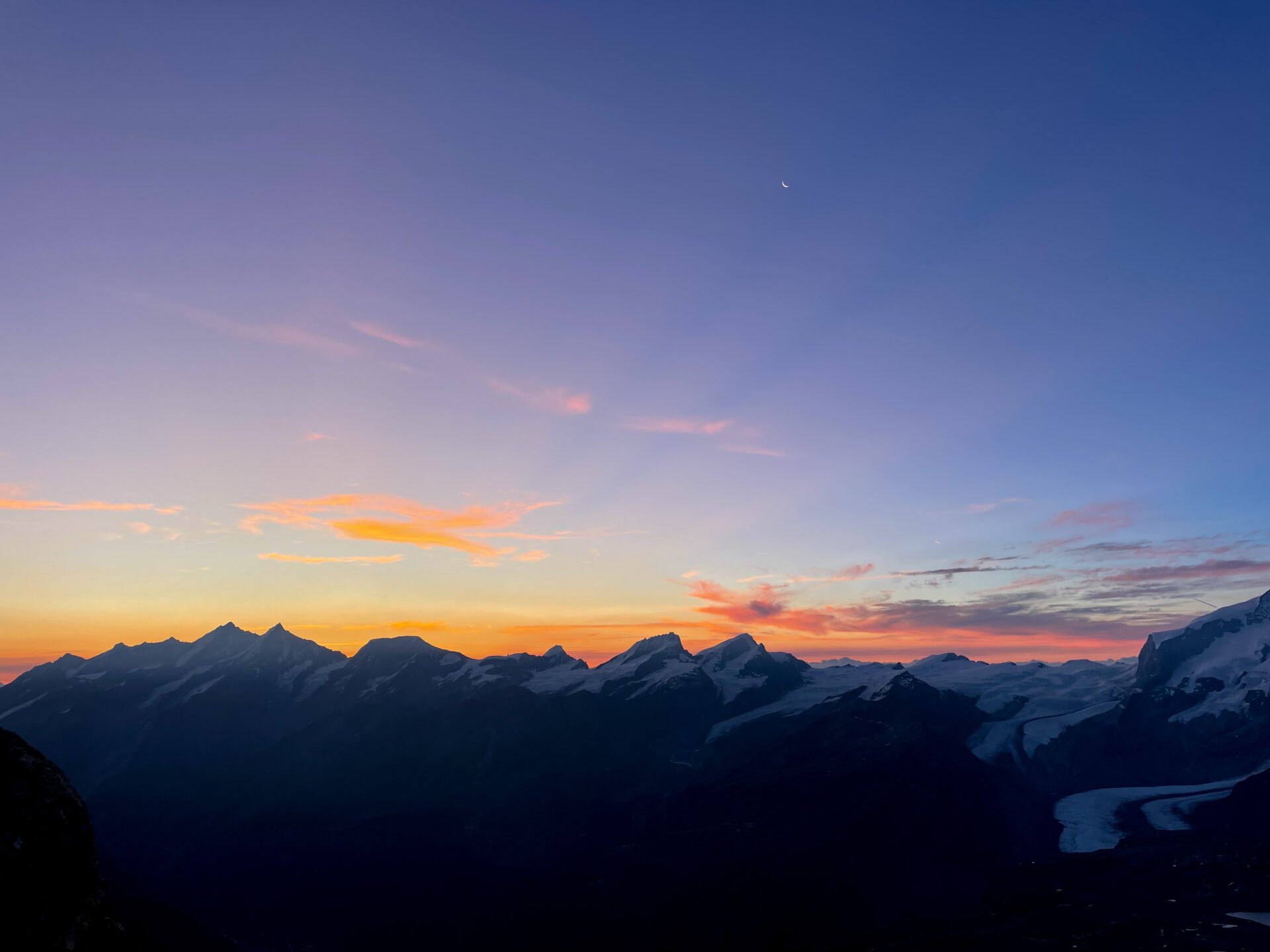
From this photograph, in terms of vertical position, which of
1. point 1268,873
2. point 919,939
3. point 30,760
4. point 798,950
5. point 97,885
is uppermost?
point 30,760

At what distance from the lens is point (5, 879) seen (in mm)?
21094

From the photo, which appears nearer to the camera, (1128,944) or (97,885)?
(97,885)

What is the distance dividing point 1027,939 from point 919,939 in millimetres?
24009

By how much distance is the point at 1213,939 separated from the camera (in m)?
119

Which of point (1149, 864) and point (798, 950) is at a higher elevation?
point (1149, 864)

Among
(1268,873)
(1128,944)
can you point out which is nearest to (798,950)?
(1128,944)

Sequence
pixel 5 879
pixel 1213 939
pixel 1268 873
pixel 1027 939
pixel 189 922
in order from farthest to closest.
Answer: pixel 189 922 → pixel 1268 873 → pixel 1027 939 → pixel 1213 939 → pixel 5 879

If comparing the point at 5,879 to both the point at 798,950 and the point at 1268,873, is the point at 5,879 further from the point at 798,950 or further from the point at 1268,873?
the point at 1268,873

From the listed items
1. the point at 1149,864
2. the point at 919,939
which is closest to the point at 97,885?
the point at 919,939

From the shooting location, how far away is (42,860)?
73.0ft

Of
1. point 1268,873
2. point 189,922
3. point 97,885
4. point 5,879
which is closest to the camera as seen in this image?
point 5,879

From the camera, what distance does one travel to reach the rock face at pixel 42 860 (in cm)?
2119

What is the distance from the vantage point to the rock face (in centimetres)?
2119

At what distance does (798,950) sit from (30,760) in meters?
212
